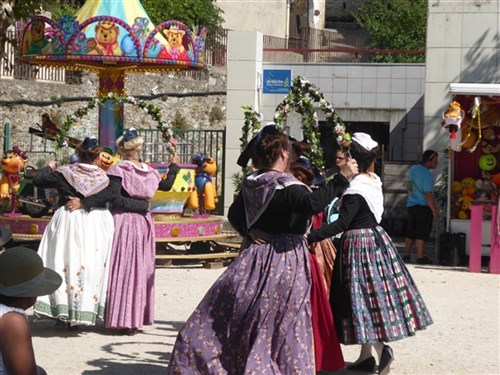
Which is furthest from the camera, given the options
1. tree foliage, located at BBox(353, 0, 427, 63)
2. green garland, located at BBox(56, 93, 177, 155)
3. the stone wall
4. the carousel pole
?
tree foliage, located at BBox(353, 0, 427, 63)

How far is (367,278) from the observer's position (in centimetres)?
775

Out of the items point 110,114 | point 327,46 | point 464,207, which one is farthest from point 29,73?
point 327,46

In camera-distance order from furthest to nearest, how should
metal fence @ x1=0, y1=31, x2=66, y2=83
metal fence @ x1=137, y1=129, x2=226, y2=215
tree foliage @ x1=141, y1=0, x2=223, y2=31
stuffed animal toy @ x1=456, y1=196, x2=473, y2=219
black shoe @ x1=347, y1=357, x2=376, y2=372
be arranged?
tree foliage @ x1=141, y1=0, x2=223, y2=31, metal fence @ x1=0, y1=31, x2=66, y2=83, metal fence @ x1=137, y1=129, x2=226, y2=215, stuffed animal toy @ x1=456, y1=196, x2=473, y2=219, black shoe @ x1=347, y1=357, x2=376, y2=372

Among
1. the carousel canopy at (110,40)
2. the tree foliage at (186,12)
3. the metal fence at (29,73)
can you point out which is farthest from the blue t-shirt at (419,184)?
the tree foliage at (186,12)

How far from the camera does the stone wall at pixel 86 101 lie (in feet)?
83.5

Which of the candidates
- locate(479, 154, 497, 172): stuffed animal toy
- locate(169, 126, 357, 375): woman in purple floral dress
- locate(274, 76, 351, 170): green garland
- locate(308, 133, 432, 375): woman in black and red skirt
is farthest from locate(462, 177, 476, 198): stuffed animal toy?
locate(169, 126, 357, 375): woman in purple floral dress

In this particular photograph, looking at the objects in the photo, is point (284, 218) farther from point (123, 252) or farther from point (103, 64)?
point (103, 64)

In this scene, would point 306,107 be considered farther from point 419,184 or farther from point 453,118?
point 419,184

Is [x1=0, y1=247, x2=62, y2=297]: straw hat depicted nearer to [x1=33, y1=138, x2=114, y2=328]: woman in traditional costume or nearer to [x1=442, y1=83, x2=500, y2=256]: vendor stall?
[x1=33, y1=138, x2=114, y2=328]: woman in traditional costume

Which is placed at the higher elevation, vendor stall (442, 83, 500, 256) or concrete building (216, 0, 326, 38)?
concrete building (216, 0, 326, 38)

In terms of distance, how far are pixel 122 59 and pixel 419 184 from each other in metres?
4.41

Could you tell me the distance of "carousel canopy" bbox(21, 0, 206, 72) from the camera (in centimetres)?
1533

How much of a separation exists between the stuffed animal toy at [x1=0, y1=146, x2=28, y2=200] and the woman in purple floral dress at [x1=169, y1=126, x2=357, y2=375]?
31.4ft

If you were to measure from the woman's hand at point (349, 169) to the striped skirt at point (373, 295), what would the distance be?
577mm
